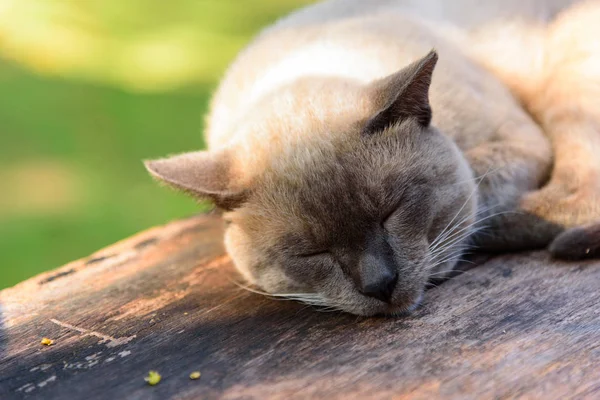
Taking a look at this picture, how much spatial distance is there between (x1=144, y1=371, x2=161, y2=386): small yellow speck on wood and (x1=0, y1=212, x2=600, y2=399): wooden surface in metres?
0.02

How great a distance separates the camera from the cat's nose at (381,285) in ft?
6.77

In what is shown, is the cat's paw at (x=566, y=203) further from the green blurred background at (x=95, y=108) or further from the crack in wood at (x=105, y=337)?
the green blurred background at (x=95, y=108)

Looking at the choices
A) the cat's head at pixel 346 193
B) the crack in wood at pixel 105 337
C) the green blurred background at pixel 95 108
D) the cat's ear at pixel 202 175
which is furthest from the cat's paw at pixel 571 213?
the green blurred background at pixel 95 108

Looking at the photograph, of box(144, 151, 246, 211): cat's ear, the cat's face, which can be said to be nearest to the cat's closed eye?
the cat's face

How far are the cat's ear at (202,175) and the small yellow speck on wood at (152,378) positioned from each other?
597 millimetres

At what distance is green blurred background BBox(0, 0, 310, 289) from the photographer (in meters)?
5.08

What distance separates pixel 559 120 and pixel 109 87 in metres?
4.79

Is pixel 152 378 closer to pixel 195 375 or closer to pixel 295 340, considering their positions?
pixel 195 375

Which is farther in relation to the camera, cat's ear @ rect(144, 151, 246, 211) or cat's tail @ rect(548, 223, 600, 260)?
cat's tail @ rect(548, 223, 600, 260)

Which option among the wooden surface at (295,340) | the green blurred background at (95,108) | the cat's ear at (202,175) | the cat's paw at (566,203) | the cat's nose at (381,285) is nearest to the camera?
the wooden surface at (295,340)

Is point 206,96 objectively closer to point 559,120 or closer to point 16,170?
point 16,170

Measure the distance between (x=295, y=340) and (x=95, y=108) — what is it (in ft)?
15.9

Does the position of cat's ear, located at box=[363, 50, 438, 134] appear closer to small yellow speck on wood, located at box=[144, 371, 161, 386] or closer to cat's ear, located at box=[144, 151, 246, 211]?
cat's ear, located at box=[144, 151, 246, 211]

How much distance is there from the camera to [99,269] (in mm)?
2766
